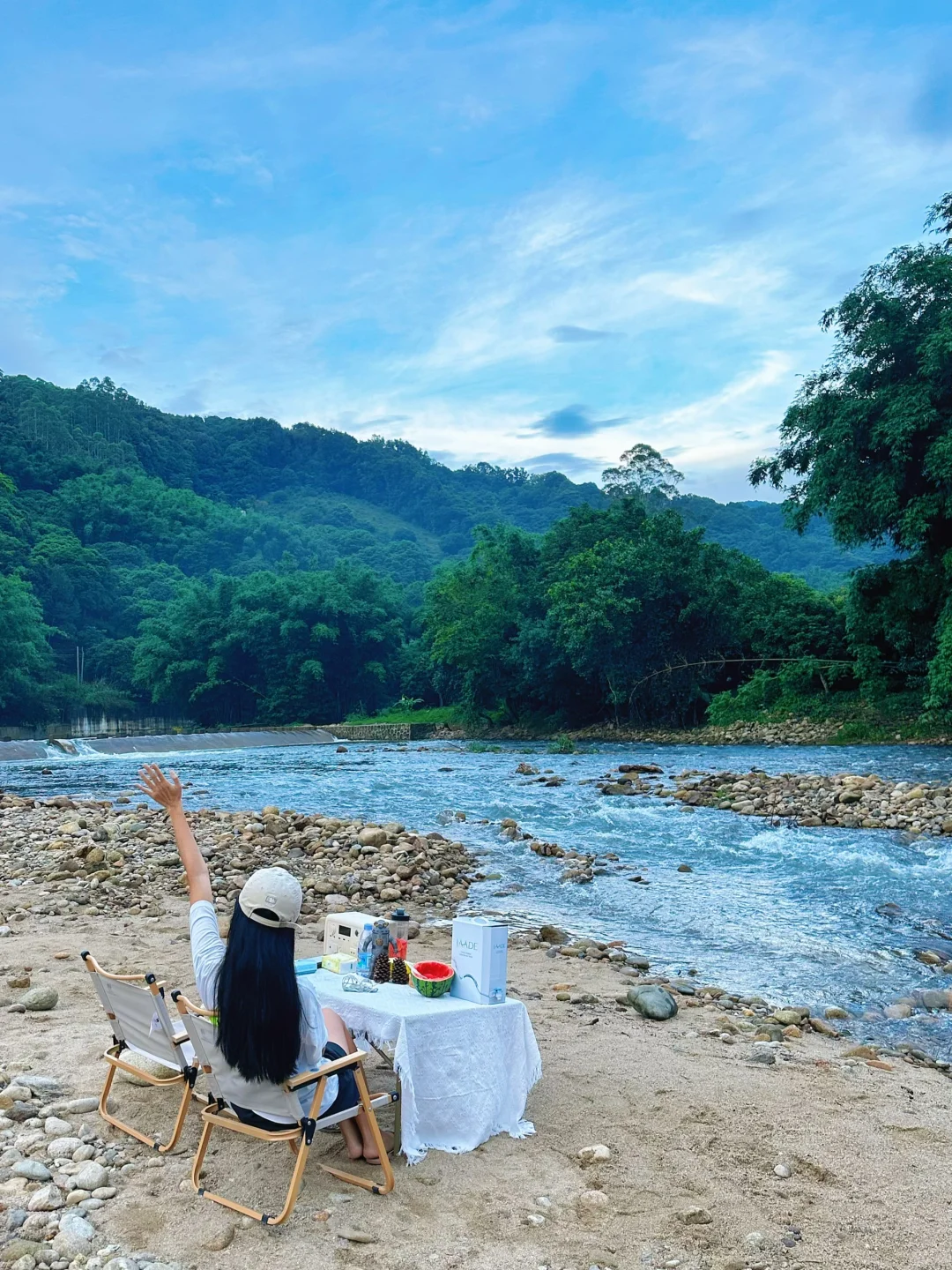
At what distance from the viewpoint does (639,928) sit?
8.07 m

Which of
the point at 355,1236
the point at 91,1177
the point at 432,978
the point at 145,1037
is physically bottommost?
the point at 355,1236

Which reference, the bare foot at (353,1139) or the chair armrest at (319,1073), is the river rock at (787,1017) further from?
the chair armrest at (319,1073)

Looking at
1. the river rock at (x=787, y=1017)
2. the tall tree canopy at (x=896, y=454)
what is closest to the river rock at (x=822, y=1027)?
the river rock at (x=787, y=1017)

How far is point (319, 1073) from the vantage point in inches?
127

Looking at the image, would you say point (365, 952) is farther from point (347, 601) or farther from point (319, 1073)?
point (347, 601)

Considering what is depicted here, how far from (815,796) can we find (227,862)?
28.9 feet

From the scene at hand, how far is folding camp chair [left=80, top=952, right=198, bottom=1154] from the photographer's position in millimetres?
3574

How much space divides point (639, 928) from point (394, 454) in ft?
396

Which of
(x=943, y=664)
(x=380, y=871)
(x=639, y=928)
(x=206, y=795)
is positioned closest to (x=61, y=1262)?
(x=639, y=928)

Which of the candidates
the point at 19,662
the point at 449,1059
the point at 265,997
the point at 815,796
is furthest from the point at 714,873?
the point at 19,662

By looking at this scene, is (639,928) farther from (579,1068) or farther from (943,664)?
(943,664)

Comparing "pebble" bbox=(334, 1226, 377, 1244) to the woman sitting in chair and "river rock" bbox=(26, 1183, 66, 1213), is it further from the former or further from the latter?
"river rock" bbox=(26, 1183, 66, 1213)

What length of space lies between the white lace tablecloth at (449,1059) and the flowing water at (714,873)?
2.71 meters

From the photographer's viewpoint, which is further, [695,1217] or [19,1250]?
[695,1217]
